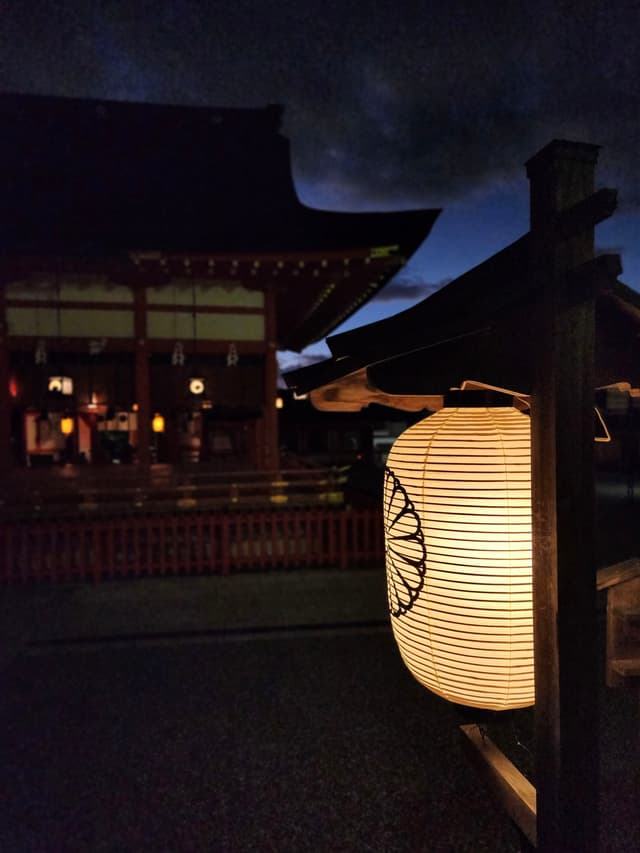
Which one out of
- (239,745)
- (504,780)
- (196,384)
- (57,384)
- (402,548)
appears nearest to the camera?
(402,548)

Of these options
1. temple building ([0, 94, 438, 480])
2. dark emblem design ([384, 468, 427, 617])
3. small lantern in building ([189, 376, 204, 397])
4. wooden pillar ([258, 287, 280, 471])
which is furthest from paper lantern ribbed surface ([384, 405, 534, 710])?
small lantern in building ([189, 376, 204, 397])

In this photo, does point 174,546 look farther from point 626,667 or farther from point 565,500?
point 565,500

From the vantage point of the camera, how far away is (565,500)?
155cm

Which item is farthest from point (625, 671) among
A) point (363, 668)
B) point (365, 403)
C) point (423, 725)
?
point (363, 668)

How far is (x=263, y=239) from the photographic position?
10.6 m

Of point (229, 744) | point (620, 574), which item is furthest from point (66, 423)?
point (620, 574)

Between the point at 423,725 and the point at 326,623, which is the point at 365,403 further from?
the point at 326,623

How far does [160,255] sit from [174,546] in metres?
5.19

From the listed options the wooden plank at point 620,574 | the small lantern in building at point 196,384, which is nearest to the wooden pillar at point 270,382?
the small lantern in building at point 196,384

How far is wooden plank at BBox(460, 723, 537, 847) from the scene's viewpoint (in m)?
1.96

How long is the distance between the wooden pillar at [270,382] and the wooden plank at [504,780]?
847 centimetres

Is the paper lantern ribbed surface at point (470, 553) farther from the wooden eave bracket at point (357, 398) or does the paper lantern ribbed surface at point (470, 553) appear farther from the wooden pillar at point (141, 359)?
the wooden pillar at point (141, 359)

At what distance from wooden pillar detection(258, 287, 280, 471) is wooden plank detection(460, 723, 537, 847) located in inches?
334

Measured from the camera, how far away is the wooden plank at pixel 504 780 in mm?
1962
